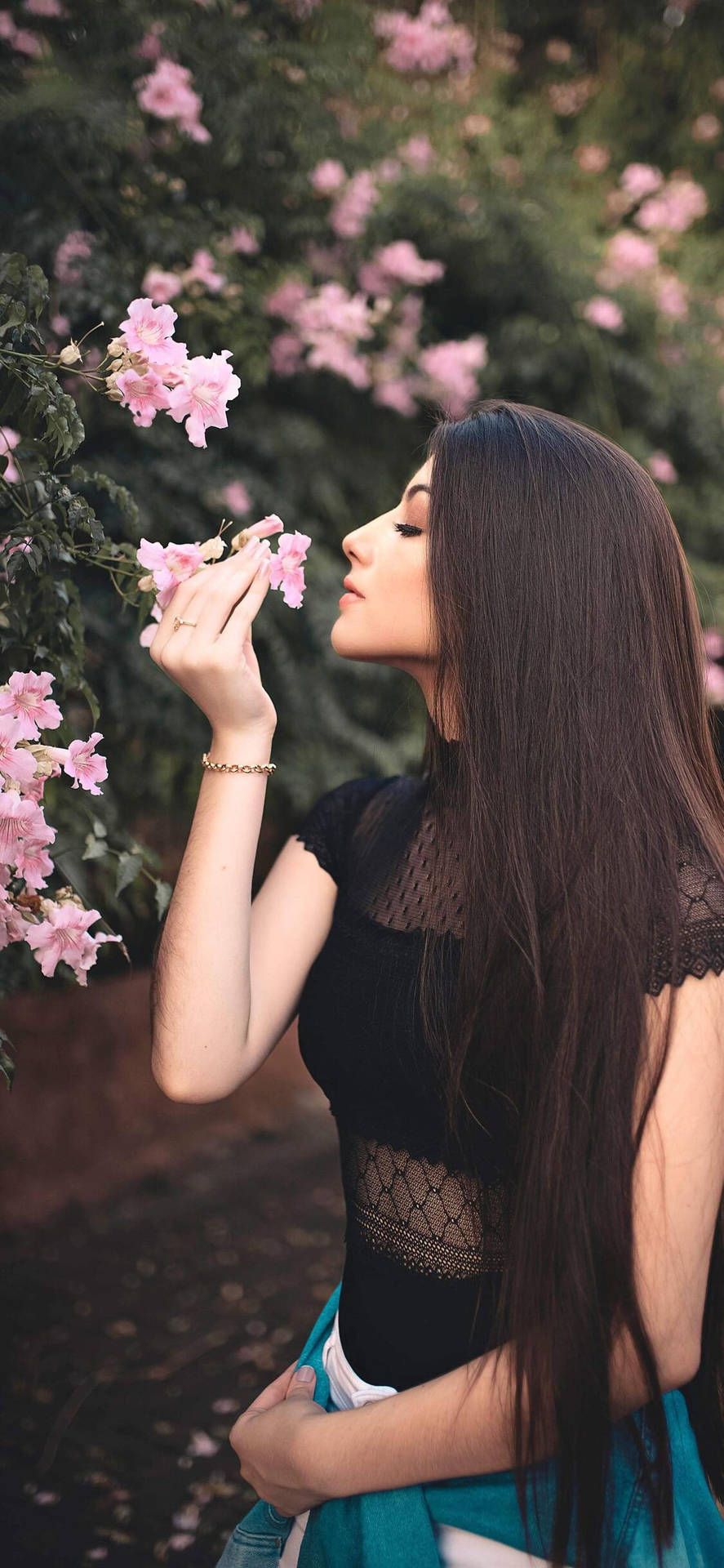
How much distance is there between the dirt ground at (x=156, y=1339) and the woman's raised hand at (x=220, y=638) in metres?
1.91

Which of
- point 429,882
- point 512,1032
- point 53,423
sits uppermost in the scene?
point 53,423

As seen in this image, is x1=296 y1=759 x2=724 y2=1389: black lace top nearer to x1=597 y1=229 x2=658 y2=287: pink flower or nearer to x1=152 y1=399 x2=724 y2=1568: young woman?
x1=152 y1=399 x2=724 y2=1568: young woman

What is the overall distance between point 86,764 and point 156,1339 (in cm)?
232

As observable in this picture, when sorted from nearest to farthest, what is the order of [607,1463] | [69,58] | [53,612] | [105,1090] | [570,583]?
[607,1463], [570,583], [53,612], [69,58], [105,1090]

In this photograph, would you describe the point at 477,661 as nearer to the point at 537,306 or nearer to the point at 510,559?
the point at 510,559

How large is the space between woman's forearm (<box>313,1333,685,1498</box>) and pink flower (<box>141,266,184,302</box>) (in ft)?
7.16

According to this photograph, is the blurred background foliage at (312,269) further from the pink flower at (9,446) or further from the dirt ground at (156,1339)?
the dirt ground at (156,1339)

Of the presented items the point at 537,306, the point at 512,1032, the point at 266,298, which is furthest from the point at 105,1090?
the point at 537,306

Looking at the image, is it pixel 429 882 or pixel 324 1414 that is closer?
pixel 324 1414

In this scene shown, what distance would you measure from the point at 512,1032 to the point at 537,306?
128 inches

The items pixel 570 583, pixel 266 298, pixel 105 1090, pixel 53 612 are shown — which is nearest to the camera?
pixel 570 583

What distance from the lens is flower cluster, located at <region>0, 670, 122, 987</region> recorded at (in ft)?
3.78

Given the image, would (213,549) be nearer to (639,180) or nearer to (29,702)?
(29,702)

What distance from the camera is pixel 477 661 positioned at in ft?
4.32
